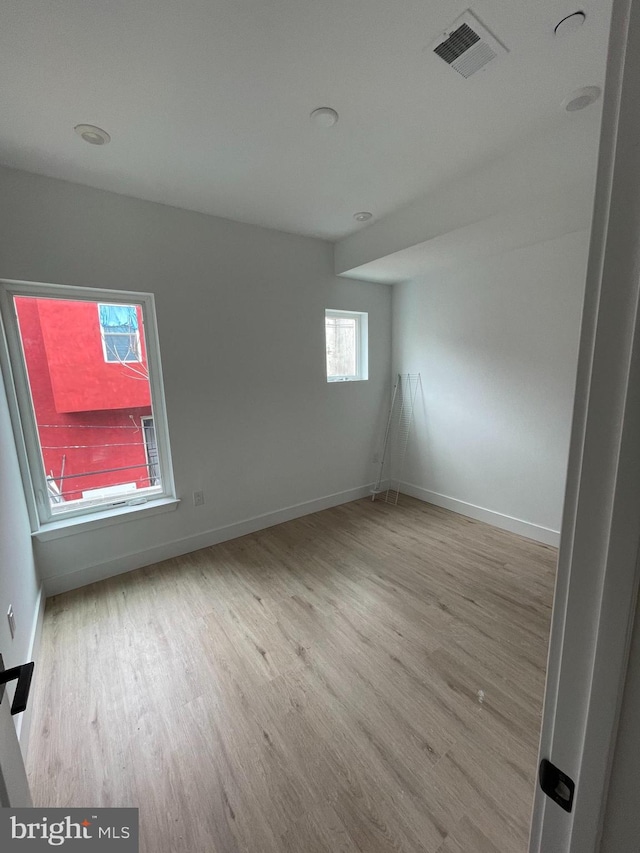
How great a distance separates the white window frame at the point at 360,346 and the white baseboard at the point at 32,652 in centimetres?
288

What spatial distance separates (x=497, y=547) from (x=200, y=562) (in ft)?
8.05

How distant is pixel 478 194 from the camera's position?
218 centimetres

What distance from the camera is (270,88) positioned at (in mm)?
1522

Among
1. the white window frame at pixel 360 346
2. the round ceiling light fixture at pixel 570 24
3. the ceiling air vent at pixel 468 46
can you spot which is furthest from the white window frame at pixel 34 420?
the round ceiling light fixture at pixel 570 24

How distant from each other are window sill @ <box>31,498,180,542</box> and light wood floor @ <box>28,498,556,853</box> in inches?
17.1

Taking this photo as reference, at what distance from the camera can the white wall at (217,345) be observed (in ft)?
7.34

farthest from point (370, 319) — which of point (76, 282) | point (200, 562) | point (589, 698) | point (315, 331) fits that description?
point (589, 698)

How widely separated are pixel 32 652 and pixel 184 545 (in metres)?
1.16

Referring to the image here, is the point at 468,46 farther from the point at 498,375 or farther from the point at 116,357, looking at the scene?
the point at 116,357

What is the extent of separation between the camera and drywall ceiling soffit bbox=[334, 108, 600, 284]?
1.83m

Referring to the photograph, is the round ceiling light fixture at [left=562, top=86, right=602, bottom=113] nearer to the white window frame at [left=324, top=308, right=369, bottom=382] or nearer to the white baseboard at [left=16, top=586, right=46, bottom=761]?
the white window frame at [left=324, top=308, right=369, bottom=382]

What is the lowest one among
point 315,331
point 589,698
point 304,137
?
point 589,698

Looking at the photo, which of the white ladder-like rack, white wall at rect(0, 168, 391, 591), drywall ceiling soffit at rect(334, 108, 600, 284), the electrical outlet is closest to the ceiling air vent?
drywall ceiling soffit at rect(334, 108, 600, 284)

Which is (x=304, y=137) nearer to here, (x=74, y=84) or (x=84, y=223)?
(x=74, y=84)
